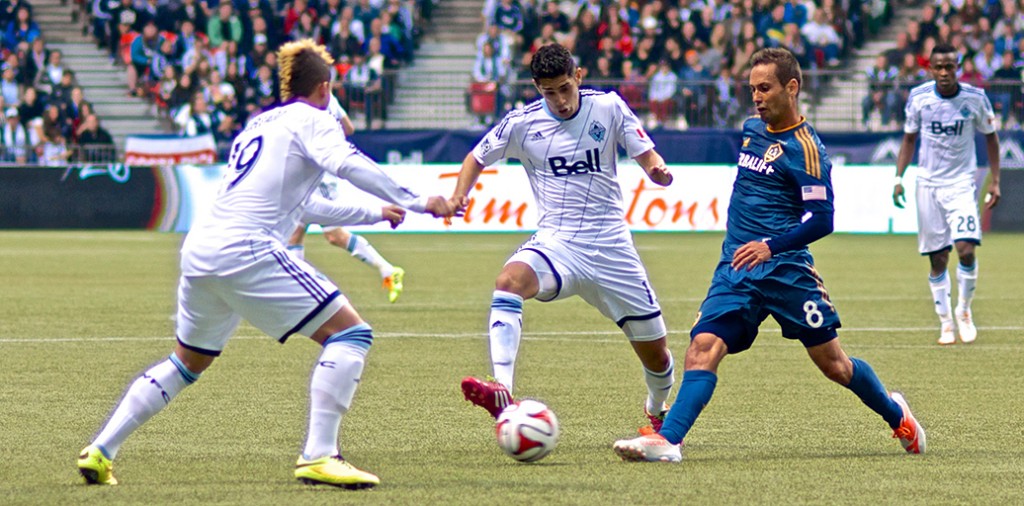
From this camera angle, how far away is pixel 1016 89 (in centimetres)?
2795

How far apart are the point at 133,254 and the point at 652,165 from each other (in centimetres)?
1540

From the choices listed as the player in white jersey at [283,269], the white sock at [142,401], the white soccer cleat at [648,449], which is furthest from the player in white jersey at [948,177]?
the white sock at [142,401]

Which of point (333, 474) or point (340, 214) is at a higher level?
point (340, 214)

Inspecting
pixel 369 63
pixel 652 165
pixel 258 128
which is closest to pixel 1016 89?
pixel 369 63

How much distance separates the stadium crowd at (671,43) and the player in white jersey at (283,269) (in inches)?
860

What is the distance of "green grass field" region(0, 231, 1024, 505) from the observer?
21.4 ft

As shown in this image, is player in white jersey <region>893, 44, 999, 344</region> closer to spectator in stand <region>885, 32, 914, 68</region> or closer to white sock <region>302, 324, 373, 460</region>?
white sock <region>302, 324, 373, 460</region>

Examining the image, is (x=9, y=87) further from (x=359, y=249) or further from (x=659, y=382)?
(x=659, y=382)

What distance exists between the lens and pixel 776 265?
729 centimetres

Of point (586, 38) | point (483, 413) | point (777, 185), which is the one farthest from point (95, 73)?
point (777, 185)

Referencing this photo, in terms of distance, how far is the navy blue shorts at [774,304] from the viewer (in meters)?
7.28

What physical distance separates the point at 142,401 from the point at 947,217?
7918 mm

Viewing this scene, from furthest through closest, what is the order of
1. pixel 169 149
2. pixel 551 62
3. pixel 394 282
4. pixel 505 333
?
pixel 169 149, pixel 394 282, pixel 551 62, pixel 505 333

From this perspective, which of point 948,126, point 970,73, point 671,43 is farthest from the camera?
point 671,43
